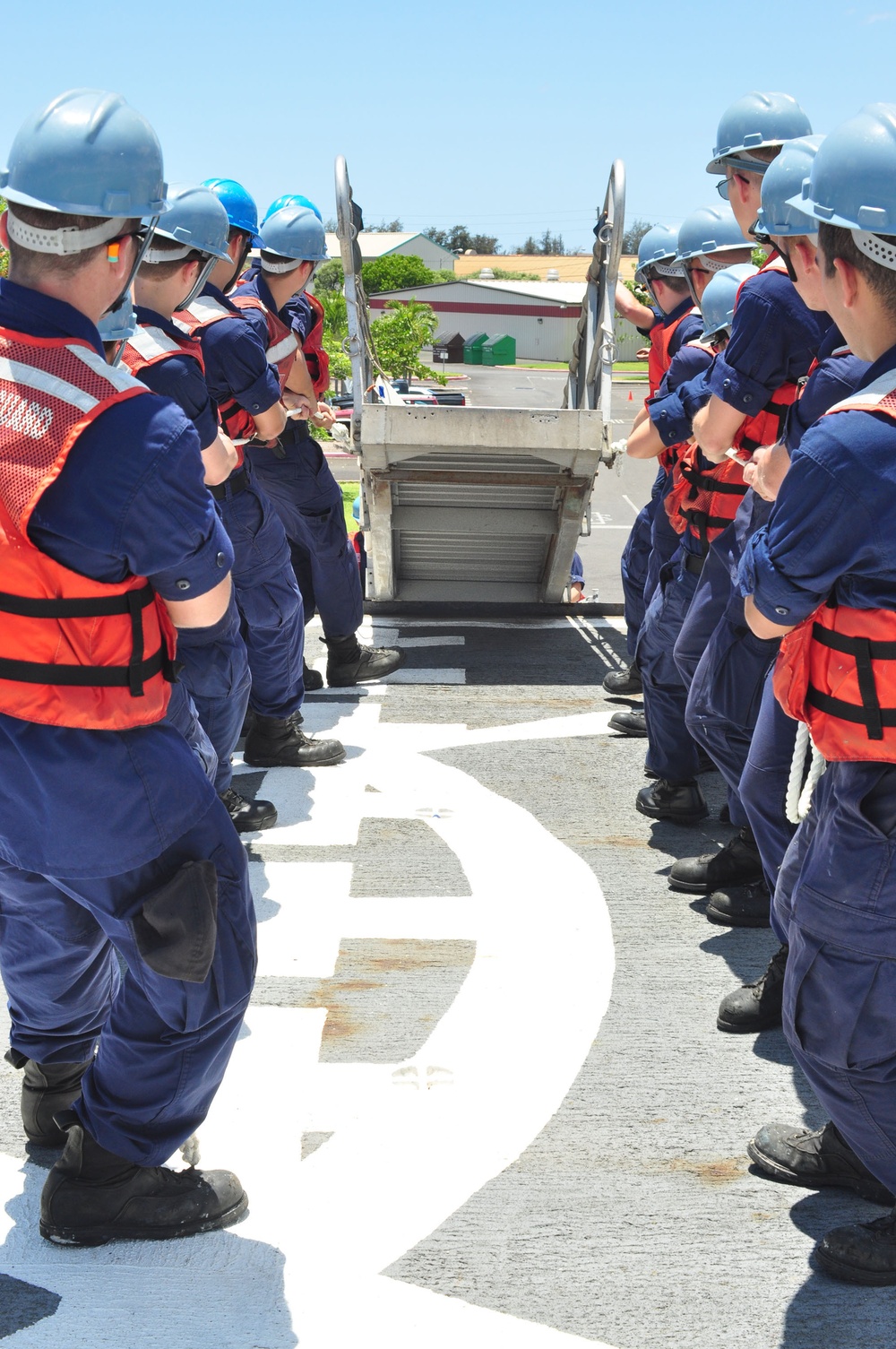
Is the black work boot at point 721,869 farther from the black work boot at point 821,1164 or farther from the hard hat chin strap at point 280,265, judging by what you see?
the hard hat chin strap at point 280,265

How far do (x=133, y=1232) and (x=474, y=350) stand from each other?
87.4 metres

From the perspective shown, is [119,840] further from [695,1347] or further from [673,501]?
[673,501]

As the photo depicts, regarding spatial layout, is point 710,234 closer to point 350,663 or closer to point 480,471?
point 480,471

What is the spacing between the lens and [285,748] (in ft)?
17.6

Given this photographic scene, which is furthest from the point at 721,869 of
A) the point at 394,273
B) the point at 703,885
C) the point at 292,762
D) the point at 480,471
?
the point at 394,273

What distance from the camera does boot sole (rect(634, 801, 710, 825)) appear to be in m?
4.72

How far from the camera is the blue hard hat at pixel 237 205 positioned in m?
5.06

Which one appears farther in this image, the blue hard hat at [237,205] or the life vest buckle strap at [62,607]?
the blue hard hat at [237,205]

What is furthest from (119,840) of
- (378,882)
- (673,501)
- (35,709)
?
(673,501)

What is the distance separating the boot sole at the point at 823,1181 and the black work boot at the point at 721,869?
1411 mm

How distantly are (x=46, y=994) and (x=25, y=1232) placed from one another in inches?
18.9

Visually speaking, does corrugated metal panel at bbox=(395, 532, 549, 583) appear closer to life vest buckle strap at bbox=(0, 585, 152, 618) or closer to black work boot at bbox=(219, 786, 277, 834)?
black work boot at bbox=(219, 786, 277, 834)

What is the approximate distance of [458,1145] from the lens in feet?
9.27

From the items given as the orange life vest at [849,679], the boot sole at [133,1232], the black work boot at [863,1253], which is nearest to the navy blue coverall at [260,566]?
the orange life vest at [849,679]
